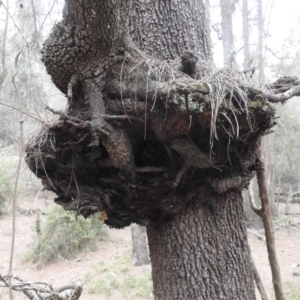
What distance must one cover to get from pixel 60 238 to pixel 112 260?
4.49 ft

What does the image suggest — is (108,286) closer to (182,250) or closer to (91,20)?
(182,250)

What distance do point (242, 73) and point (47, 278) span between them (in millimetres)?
6497

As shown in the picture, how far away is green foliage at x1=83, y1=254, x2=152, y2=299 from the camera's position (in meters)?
5.74

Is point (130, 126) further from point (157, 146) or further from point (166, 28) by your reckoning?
point (166, 28)

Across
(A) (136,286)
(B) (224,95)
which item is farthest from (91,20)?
(A) (136,286)

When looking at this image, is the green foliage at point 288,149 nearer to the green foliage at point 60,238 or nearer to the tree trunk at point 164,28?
the green foliage at point 60,238

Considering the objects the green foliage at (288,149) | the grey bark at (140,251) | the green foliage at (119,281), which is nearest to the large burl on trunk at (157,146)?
Answer: the green foliage at (119,281)

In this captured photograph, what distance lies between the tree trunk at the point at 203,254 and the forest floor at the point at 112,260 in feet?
13.1

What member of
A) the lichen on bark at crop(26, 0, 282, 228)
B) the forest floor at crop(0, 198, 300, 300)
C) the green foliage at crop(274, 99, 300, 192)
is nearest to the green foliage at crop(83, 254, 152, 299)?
the forest floor at crop(0, 198, 300, 300)

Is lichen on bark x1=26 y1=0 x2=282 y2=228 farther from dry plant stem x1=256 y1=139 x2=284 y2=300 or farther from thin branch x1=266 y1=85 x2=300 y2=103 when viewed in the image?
dry plant stem x1=256 y1=139 x2=284 y2=300

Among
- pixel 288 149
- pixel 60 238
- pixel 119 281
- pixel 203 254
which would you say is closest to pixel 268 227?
pixel 203 254

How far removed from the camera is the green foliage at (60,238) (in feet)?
25.3

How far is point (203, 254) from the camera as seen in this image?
1.85m

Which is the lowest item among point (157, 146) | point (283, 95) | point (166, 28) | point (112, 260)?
point (112, 260)
